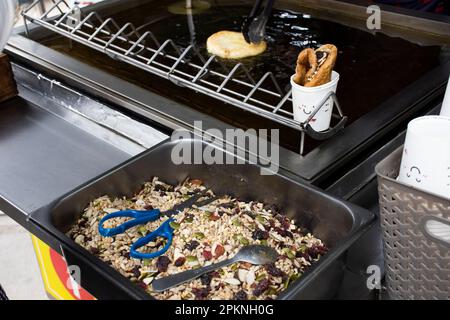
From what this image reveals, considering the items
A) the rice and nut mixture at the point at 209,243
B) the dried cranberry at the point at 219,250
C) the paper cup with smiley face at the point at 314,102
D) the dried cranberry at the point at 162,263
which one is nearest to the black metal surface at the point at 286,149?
the paper cup with smiley face at the point at 314,102

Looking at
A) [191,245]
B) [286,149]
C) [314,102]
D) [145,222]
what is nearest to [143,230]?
[145,222]

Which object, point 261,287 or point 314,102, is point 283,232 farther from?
point 314,102

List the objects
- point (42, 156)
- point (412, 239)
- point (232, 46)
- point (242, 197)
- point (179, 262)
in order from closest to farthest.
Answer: point (412, 239) < point (179, 262) < point (242, 197) < point (42, 156) < point (232, 46)

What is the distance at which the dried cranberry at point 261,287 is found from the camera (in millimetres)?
918

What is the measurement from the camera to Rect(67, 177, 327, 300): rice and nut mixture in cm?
94

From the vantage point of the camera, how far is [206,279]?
0.94 meters

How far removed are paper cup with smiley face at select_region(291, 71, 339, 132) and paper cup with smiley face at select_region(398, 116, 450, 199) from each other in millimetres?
307


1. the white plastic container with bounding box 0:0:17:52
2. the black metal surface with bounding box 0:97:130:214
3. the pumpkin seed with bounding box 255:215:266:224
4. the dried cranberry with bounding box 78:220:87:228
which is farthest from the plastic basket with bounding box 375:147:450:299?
the white plastic container with bounding box 0:0:17:52

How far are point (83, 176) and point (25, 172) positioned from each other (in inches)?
6.8

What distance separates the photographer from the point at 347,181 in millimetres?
1206

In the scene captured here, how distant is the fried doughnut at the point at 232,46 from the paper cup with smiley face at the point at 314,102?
2.24 feet

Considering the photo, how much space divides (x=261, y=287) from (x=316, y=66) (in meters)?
0.62
